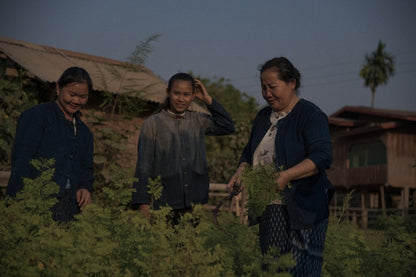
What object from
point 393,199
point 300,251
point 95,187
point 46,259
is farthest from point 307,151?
point 393,199

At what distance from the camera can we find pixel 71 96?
4109mm

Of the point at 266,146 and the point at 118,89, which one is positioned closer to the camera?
the point at 266,146

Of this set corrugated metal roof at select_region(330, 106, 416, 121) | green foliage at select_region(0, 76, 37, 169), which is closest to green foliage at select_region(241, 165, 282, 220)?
green foliage at select_region(0, 76, 37, 169)

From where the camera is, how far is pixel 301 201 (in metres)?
3.10

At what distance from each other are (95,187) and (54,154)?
559 cm

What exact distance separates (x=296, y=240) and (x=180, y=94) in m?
1.69

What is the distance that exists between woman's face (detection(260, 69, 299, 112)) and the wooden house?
21097mm

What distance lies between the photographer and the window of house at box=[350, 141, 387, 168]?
26186 millimetres

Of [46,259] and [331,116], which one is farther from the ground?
[331,116]

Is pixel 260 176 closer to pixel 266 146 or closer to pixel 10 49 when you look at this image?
pixel 266 146

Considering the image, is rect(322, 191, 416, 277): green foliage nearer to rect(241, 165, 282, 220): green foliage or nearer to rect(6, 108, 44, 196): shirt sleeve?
rect(241, 165, 282, 220): green foliage

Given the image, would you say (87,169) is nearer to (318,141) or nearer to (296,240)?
(296,240)

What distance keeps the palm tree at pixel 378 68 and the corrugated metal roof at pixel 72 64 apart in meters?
45.7

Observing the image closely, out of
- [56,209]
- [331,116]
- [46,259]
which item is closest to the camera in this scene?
[46,259]
